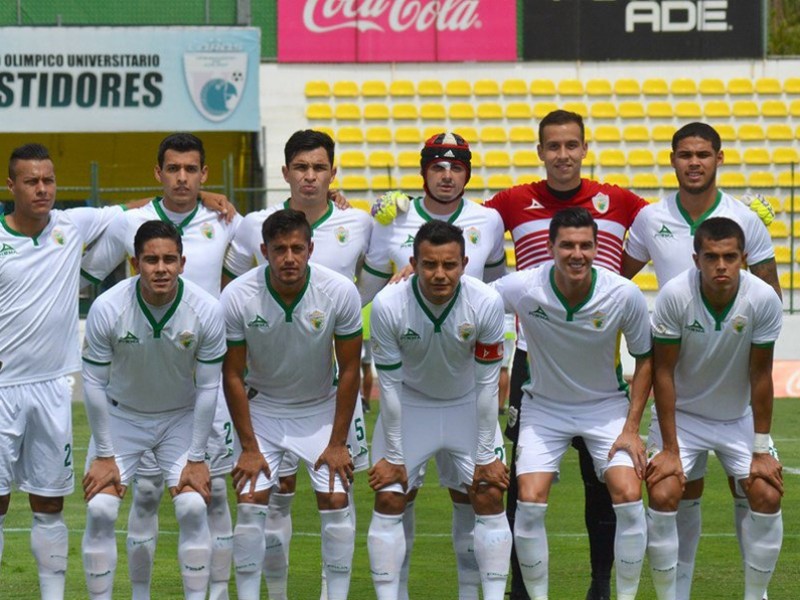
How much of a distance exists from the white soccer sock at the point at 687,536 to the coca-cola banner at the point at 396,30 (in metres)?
14.9

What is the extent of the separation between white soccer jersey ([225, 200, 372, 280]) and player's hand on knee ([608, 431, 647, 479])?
5.48 ft

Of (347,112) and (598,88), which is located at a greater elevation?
(598,88)

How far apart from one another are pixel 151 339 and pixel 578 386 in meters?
2.02

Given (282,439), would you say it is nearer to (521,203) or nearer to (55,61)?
(521,203)

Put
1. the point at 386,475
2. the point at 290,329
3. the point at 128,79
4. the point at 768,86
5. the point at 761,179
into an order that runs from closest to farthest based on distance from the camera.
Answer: the point at 386,475 < the point at 290,329 < the point at 128,79 < the point at 761,179 < the point at 768,86

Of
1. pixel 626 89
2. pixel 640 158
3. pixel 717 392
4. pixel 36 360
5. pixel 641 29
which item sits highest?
pixel 641 29

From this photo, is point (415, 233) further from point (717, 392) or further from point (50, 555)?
point (50, 555)

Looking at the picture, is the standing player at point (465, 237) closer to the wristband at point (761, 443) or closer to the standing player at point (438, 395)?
the standing player at point (438, 395)

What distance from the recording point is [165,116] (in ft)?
64.5

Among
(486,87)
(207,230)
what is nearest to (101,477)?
(207,230)

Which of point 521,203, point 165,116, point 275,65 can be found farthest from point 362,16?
point 521,203

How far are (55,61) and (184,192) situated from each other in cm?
1282

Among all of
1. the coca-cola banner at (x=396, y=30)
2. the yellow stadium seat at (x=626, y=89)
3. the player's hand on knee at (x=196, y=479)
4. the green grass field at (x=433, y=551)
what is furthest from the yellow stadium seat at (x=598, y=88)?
the player's hand on knee at (x=196, y=479)

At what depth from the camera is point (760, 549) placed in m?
7.02
